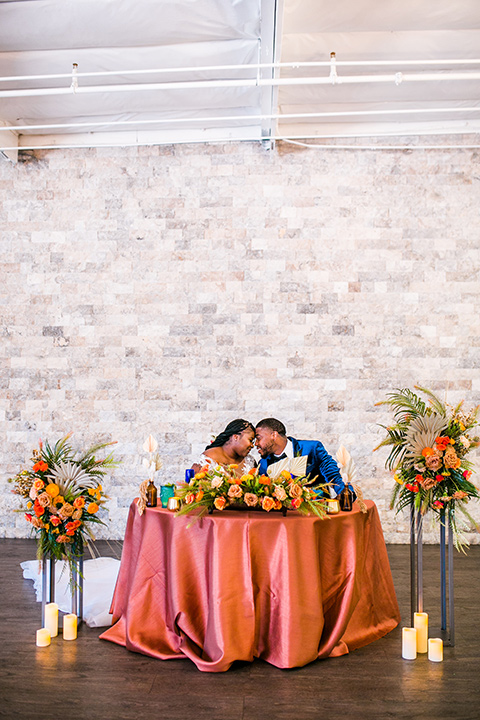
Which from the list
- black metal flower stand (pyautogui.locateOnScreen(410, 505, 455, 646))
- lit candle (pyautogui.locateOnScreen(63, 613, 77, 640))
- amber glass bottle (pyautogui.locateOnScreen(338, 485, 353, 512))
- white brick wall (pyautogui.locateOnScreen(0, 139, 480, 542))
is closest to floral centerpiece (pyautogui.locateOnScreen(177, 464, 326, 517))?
amber glass bottle (pyautogui.locateOnScreen(338, 485, 353, 512))

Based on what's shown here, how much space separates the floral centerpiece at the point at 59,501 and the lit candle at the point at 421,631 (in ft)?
6.87

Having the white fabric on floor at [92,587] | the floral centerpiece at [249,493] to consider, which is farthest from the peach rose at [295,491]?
the white fabric on floor at [92,587]

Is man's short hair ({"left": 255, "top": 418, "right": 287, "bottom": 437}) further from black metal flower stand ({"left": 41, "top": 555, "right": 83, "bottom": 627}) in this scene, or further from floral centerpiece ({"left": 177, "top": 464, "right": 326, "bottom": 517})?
black metal flower stand ({"left": 41, "top": 555, "right": 83, "bottom": 627})

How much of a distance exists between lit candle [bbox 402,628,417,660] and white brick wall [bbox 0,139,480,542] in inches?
107

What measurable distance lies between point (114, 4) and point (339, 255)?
322 centimetres

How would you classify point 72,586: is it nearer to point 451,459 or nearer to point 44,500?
point 44,500

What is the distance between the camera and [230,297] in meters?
6.52

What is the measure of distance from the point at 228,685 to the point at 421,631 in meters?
1.27

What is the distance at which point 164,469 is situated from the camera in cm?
647

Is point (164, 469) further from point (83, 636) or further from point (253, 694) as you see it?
point (253, 694)

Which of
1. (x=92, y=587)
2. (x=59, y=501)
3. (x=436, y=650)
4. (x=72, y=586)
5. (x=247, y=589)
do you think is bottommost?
(x=92, y=587)

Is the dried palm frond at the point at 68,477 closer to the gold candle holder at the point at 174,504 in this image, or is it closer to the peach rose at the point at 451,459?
the gold candle holder at the point at 174,504

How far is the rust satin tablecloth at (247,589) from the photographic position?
345 cm

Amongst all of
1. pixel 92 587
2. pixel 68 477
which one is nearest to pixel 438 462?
pixel 68 477
